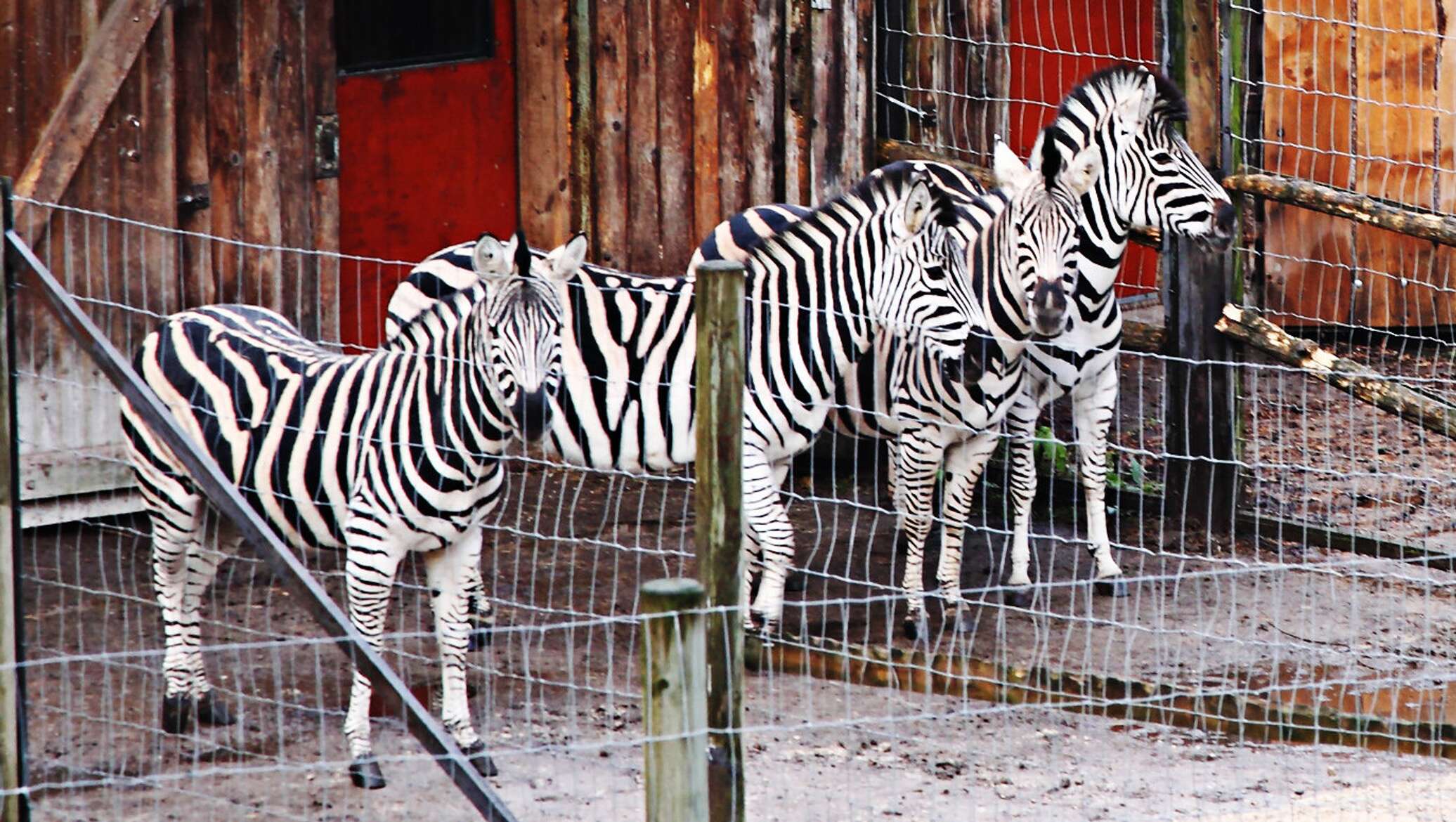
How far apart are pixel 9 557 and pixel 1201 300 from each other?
5248 millimetres

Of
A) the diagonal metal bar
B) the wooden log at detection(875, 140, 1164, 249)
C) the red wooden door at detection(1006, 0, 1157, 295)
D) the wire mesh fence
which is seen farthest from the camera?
the red wooden door at detection(1006, 0, 1157, 295)

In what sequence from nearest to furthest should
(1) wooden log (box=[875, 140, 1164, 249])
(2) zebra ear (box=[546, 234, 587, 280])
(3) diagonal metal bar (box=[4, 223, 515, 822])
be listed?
1. (3) diagonal metal bar (box=[4, 223, 515, 822])
2. (2) zebra ear (box=[546, 234, 587, 280])
3. (1) wooden log (box=[875, 140, 1164, 249])

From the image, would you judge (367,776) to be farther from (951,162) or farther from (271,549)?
(951,162)

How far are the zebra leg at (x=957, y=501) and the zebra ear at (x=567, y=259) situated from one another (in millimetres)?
2027

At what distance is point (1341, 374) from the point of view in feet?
23.3

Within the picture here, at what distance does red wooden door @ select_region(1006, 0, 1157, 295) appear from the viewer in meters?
11.3

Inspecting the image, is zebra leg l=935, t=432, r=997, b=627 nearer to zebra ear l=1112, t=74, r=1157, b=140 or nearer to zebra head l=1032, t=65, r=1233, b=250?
zebra head l=1032, t=65, r=1233, b=250

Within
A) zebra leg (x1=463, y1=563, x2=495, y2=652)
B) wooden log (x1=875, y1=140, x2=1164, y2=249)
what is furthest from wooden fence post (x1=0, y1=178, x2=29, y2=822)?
wooden log (x1=875, y1=140, x2=1164, y2=249)

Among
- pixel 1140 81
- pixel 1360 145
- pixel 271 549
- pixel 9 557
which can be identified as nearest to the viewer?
pixel 271 549

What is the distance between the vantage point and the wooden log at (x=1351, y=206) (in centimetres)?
757

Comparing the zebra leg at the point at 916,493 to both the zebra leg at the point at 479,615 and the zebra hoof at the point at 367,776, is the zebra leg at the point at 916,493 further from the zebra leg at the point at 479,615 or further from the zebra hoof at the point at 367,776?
the zebra hoof at the point at 367,776

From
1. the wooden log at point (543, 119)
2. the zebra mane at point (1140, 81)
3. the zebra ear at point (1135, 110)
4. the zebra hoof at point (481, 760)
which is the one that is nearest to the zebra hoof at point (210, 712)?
the zebra hoof at point (481, 760)

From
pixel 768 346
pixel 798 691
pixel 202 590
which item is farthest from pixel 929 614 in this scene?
pixel 202 590

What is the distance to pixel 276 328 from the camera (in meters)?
6.54
